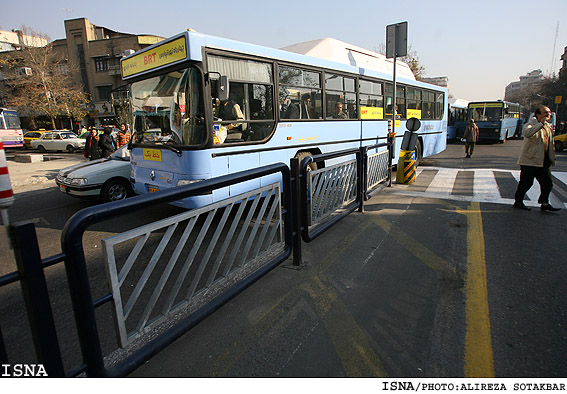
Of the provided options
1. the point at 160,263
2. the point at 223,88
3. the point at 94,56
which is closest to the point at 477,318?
the point at 160,263

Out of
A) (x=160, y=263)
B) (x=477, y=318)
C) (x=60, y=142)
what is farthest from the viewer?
(x=60, y=142)

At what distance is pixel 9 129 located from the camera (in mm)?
25594

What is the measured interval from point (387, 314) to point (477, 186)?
6.62m

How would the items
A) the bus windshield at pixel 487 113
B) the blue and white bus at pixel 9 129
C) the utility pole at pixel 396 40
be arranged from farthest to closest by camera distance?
the blue and white bus at pixel 9 129
the bus windshield at pixel 487 113
the utility pole at pixel 396 40

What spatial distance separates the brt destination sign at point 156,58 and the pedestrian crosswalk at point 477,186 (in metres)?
5.50

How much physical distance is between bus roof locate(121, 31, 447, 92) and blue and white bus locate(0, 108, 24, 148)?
87.3 feet

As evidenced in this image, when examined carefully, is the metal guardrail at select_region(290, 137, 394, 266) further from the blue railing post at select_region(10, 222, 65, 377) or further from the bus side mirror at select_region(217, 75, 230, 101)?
the blue railing post at select_region(10, 222, 65, 377)

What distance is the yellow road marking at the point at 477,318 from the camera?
87.1 inches

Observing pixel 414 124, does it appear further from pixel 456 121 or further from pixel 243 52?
pixel 456 121

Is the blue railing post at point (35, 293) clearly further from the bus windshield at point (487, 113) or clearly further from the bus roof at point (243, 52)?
the bus windshield at point (487, 113)

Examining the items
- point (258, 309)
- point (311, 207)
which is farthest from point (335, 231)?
point (258, 309)

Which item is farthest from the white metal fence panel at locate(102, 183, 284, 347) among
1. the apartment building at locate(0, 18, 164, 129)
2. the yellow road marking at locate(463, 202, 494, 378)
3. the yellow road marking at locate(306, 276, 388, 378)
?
the apartment building at locate(0, 18, 164, 129)

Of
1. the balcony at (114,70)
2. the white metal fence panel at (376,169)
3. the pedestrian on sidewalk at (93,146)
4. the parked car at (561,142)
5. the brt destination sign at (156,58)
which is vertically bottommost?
the parked car at (561,142)

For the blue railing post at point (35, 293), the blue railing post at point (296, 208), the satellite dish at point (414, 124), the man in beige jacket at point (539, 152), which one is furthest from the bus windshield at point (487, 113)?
the blue railing post at point (35, 293)
